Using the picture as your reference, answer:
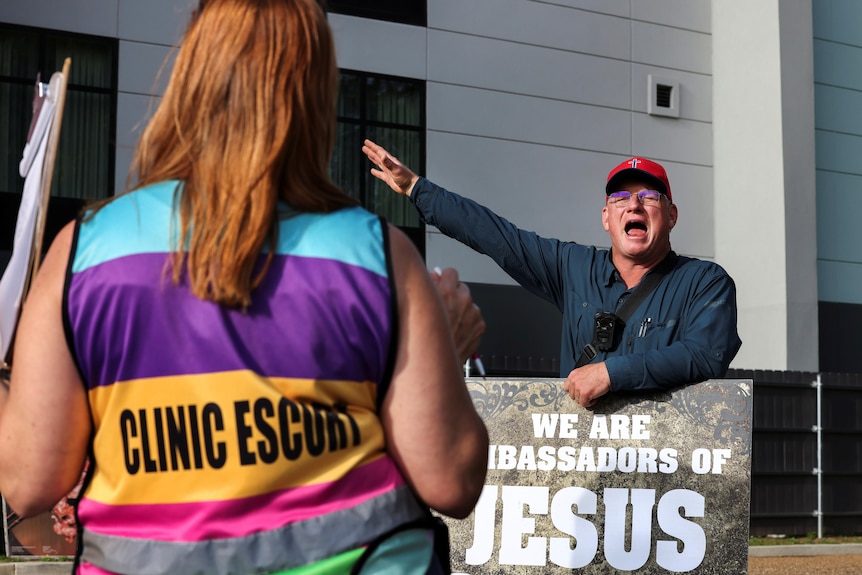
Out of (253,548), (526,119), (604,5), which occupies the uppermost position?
(604,5)

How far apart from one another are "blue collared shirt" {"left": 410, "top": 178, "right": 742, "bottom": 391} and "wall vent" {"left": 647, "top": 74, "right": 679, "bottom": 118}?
1549 cm

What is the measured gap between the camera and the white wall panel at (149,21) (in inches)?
629

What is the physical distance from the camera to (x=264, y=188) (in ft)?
5.82

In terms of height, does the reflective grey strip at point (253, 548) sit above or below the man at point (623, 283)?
below

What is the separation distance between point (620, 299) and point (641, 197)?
0.42 m

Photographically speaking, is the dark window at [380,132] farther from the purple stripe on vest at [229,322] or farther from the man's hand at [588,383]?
the purple stripe on vest at [229,322]

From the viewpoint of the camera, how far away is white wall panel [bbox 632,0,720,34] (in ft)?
64.7

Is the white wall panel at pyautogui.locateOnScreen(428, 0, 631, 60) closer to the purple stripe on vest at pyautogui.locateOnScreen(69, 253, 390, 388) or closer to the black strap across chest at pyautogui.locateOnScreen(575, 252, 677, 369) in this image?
the black strap across chest at pyautogui.locateOnScreen(575, 252, 677, 369)

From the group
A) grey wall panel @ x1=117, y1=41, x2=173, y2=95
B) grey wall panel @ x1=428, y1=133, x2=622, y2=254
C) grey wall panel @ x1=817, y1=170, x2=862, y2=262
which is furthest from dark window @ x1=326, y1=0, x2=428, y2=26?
grey wall panel @ x1=817, y1=170, x2=862, y2=262

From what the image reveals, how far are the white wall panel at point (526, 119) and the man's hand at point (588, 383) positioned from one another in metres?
14.0

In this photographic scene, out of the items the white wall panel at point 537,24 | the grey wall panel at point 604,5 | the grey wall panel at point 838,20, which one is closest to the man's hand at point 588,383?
the white wall panel at point 537,24

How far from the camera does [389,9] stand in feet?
58.1

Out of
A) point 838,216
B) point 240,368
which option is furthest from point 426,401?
point 838,216

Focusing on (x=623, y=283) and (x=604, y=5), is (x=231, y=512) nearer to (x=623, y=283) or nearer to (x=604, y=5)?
(x=623, y=283)
